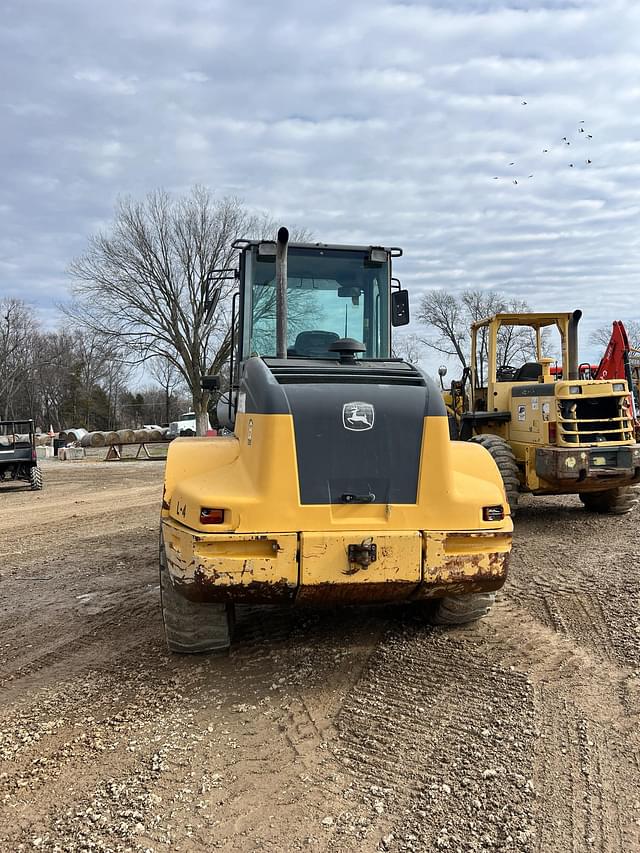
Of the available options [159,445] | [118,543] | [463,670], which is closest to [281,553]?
[463,670]

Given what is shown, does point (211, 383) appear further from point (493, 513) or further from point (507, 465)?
point (507, 465)

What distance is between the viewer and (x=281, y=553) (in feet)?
11.9

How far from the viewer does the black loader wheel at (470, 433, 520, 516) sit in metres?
8.58

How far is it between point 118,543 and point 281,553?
5390 mm

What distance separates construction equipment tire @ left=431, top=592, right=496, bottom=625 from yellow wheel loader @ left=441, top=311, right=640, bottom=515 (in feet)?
13.6

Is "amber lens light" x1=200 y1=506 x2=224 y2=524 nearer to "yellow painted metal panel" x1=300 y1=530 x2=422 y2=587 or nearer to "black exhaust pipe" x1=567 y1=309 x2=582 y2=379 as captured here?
"yellow painted metal panel" x1=300 y1=530 x2=422 y2=587

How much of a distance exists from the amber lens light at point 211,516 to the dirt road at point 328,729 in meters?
0.96

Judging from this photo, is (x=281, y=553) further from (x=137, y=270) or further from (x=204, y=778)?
(x=137, y=270)

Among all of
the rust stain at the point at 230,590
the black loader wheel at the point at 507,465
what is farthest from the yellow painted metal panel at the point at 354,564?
the black loader wheel at the point at 507,465

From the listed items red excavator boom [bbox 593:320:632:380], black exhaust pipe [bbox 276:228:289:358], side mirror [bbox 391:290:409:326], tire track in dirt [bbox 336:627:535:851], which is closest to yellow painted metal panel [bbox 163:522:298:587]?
tire track in dirt [bbox 336:627:535:851]

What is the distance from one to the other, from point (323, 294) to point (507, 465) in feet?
14.0

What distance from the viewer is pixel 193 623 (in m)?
4.09

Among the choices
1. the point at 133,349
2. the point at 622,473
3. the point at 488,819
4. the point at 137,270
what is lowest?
the point at 488,819

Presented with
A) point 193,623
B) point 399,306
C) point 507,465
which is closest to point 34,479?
point 507,465
